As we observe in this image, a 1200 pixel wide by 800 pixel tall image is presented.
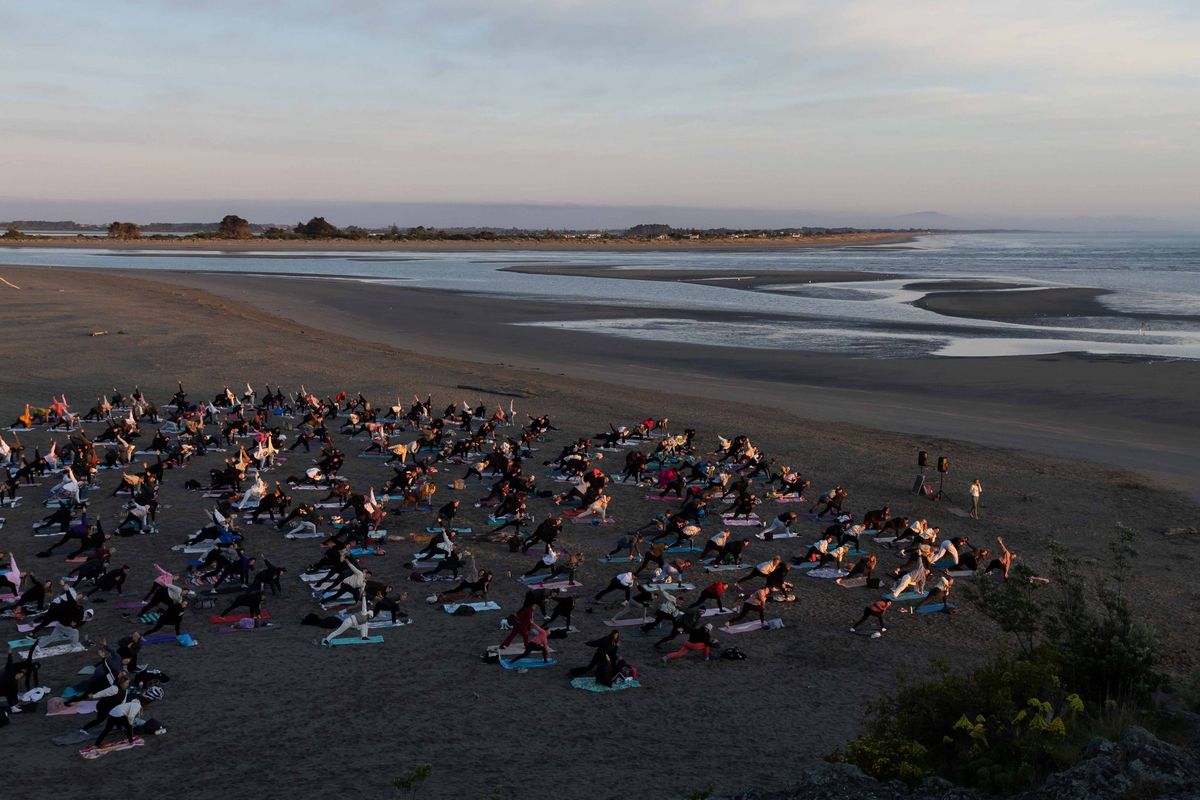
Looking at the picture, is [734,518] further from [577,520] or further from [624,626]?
[624,626]

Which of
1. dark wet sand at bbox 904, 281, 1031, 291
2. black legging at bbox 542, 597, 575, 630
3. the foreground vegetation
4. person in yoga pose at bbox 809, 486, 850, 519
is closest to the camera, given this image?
the foreground vegetation

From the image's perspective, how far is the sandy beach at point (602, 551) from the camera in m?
11.6

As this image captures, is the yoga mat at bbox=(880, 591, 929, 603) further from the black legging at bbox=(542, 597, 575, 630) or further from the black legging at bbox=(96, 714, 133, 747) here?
the black legging at bbox=(96, 714, 133, 747)

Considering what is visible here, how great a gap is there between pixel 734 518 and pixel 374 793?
12202 mm

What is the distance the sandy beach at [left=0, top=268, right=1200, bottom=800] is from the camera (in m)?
11.6

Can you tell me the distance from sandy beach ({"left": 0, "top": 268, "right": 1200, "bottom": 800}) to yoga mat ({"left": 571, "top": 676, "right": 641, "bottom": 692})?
0.16 meters

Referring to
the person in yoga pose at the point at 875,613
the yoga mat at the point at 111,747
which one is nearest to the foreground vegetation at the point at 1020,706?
the person in yoga pose at the point at 875,613

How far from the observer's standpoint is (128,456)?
82.6ft

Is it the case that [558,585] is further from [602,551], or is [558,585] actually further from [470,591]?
[602,551]

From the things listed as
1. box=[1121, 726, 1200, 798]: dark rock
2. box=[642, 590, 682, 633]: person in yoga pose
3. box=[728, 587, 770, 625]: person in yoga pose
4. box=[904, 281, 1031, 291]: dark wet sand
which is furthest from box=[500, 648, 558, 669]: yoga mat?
box=[904, 281, 1031, 291]: dark wet sand

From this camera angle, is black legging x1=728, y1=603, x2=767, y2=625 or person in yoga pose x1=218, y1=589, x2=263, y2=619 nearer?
person in yoga pose x1=218, y1=589, x2=263, y2=619

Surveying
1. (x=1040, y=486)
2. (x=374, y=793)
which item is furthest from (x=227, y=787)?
(x=1040, y=486)

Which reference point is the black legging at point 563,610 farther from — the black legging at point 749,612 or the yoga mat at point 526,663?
the black legging at point 749,612

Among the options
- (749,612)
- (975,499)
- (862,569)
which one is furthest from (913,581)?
(975,499)
